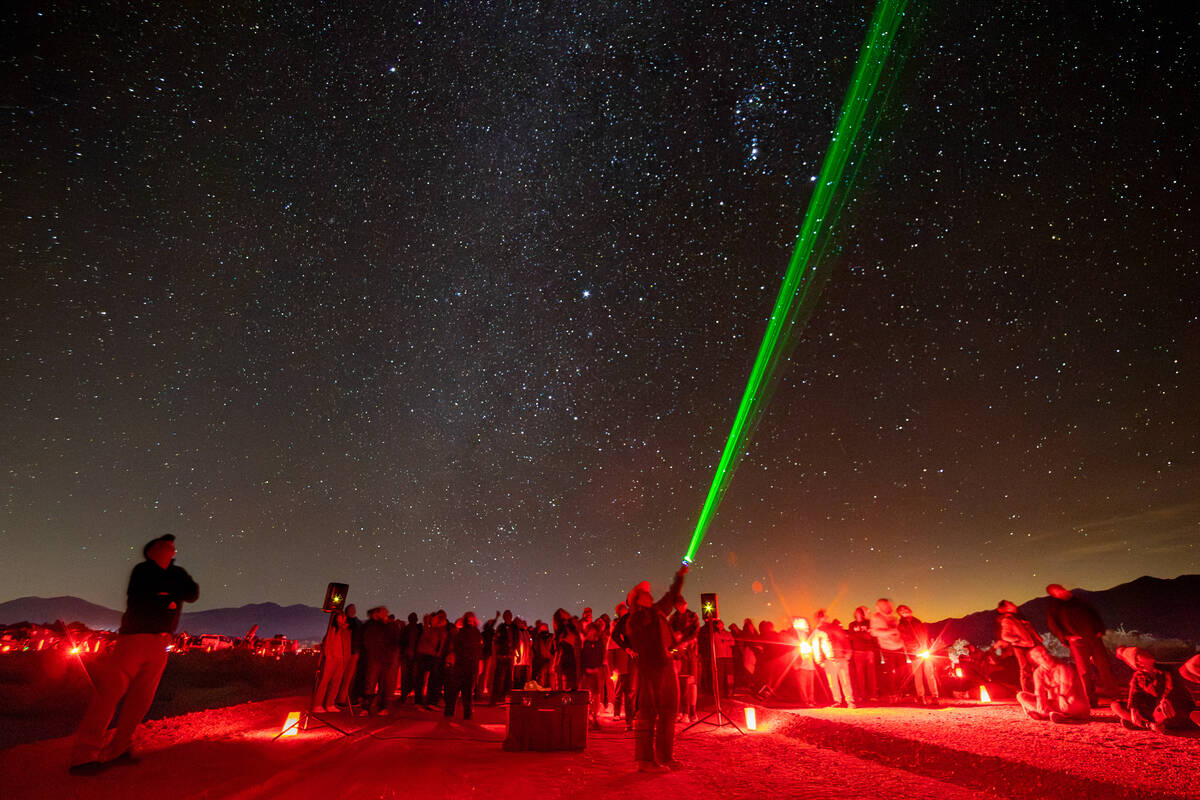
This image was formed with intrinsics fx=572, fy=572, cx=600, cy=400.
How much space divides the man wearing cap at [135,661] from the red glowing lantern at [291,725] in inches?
105

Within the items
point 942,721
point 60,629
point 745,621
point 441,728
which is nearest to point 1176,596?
point 745,621

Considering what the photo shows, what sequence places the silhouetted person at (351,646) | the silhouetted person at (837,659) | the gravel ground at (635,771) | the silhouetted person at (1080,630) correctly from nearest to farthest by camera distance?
the gravel ground at (635,771) < the silhouetted person at (1080,630) < the silhouetted person at (351,646) < the silhouetted person at (837,659)

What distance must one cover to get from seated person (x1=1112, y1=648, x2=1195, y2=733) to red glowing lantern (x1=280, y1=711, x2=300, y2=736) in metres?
11.1

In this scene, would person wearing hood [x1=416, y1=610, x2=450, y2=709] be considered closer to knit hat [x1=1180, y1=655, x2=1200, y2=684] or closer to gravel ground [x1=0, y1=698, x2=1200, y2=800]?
gravel ground [x1=0, y1=698, x2=1200, y2=800]

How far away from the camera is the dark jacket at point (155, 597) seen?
507 cm

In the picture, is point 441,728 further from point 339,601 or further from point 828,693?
point 828,693

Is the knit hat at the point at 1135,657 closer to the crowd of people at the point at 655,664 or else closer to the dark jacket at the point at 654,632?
the crowd of people at the point at 655,664

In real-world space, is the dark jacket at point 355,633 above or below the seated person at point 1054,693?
above

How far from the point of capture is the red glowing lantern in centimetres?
783

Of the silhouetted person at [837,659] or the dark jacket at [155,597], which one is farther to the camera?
the silhouetted person at [837,659]

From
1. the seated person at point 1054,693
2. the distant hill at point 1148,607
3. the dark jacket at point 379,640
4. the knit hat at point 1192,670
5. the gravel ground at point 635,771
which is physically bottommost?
Result: the gravel ground at point 635,771

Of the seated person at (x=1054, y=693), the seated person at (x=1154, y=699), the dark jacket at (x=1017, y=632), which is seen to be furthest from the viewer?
the dark jacket at (x=1017, y=632)

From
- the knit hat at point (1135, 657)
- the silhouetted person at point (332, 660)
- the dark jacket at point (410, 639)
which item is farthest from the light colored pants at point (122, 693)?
the knit hat at point (1135, 657)

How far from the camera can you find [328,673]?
31.6 ft
